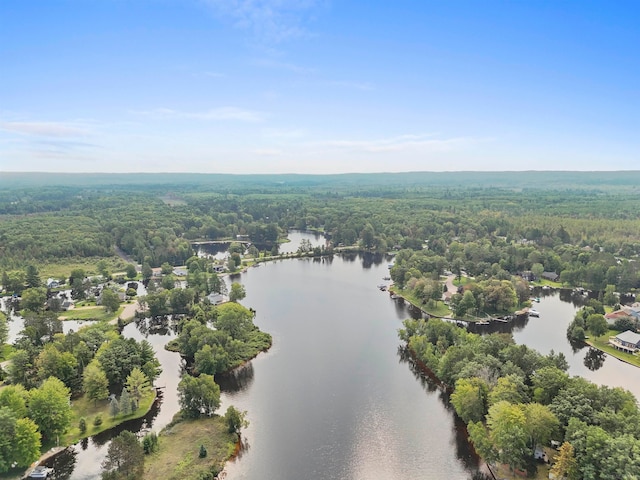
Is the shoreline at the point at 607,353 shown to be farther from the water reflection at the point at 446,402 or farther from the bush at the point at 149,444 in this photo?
the bush at the point at 149,444

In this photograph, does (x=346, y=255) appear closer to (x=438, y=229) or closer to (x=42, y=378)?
(x=438, y=229)

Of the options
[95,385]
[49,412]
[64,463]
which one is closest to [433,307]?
[95,385]

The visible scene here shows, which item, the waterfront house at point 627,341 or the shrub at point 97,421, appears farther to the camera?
the waterfront house at point 627,341

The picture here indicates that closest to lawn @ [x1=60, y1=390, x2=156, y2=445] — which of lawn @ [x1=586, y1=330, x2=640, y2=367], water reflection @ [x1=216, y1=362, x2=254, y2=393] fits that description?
water reflection @ [x1=216, y1=362, x2=254, y2=393]

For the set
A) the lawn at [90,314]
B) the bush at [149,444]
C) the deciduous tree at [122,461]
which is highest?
the deciduous tree at [122,461]

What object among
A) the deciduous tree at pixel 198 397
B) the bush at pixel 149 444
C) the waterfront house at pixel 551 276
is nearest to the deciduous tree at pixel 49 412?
the bush at pixel 149 444

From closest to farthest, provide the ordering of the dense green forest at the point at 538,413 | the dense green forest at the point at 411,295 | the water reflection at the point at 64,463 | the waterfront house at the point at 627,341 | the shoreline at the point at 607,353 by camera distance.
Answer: the dense green forest at the point at 538,413 < the water reflection at the point at 64,463 < the dense green forest at the point at 411,295 < the shoreline at the point at 607,353 < the waterfront house at the point at 627,341

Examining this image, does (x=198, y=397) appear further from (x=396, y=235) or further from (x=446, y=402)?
(x=396, y=235)
